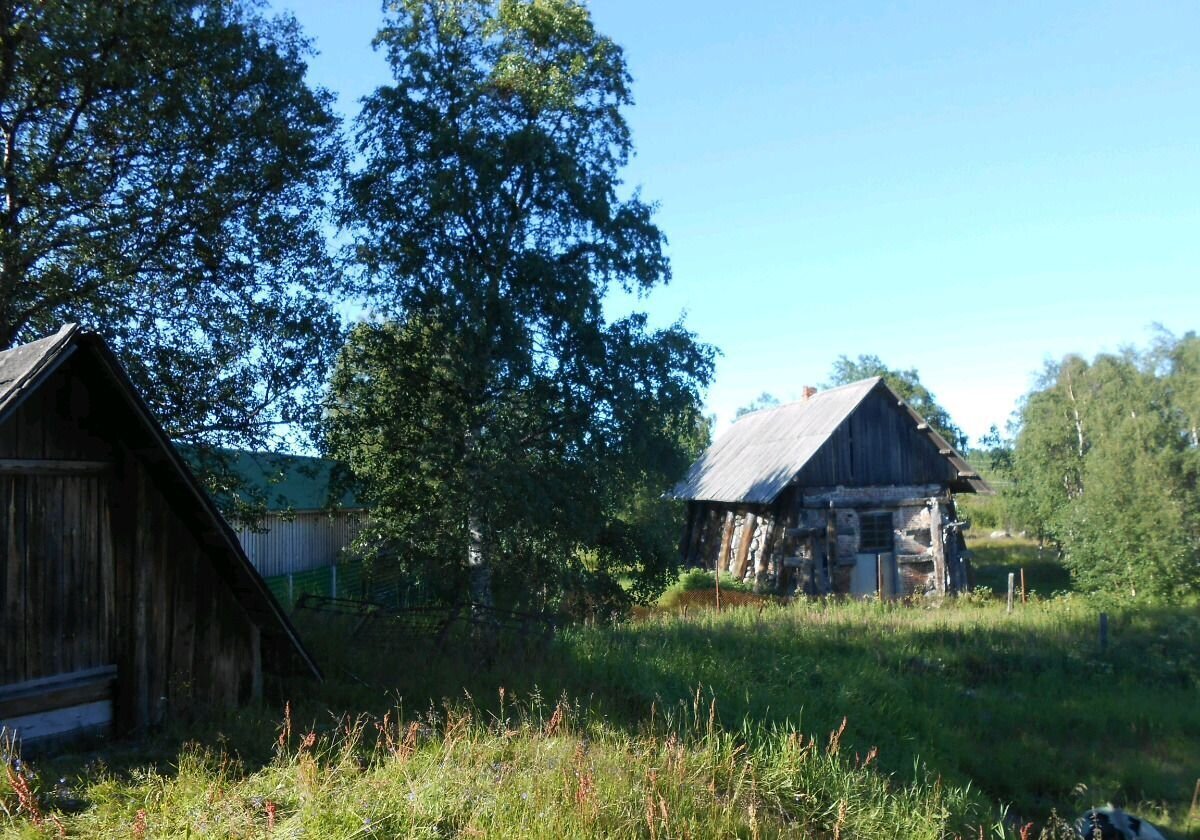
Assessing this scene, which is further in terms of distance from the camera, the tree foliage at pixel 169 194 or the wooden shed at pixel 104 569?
the tree foliage at pixel 169 194

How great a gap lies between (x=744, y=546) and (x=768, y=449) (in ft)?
11.0

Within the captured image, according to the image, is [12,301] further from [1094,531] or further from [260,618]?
[1094,531]

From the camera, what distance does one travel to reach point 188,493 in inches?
290

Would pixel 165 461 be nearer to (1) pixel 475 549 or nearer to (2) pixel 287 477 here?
(2) pixel 287 477

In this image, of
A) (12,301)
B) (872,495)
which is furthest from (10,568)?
(872,495)

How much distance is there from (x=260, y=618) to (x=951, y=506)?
71.8ft

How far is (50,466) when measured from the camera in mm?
6652

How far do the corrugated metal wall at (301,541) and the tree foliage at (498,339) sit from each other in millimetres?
6770

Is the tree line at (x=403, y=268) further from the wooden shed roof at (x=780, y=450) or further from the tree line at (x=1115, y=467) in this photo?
the tree line at (x=1115, y=467)

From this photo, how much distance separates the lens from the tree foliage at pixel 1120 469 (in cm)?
2573

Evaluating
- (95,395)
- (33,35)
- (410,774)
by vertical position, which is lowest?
(410,774)

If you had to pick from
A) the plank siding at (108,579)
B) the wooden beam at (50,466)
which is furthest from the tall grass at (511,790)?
the wooden beam at (50,466)

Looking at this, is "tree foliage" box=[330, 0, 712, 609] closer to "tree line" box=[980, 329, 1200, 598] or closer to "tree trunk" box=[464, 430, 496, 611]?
"tree trunk" box=[464, 430, 496, 611]

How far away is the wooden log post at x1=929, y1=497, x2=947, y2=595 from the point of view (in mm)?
24125
